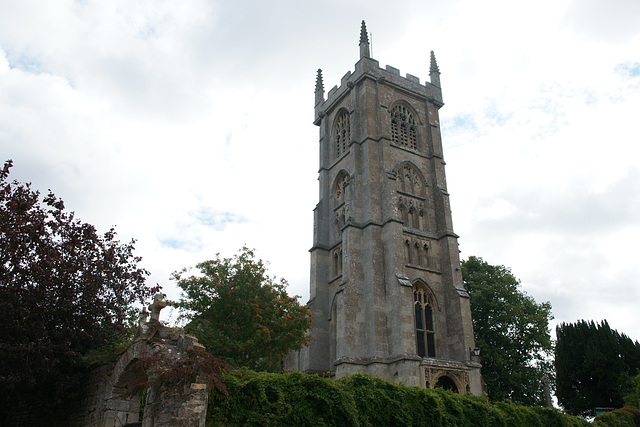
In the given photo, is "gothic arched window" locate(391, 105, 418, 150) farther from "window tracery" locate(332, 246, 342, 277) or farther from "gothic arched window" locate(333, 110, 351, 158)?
"window tracery" locate(332, 246, 342, 277)

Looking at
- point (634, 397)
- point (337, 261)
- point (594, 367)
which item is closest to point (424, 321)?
point (337, 261)

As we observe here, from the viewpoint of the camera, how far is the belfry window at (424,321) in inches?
1090

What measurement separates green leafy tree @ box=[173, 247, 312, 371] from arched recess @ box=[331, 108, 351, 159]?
609 inches

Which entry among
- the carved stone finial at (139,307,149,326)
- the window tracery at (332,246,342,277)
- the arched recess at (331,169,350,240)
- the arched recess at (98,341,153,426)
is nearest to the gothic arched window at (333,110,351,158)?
the arched recess at (331,169,350,240)

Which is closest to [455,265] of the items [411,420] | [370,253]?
[370,253]

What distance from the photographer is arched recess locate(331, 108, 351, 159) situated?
113 feet

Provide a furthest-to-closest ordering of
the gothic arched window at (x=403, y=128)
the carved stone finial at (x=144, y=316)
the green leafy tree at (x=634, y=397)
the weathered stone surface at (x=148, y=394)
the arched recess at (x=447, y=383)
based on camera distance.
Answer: the gothic arched window at (x=403, y=128), the green leafy tree at (x=634, y=397), the arched recess at (x=447, y=383), the carved stone finial at (x=144, y=316), the weathered stone surface at (x=148, y=394)

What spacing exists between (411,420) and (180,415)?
20.1 ft

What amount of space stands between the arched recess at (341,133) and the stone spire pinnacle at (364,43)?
3.90m

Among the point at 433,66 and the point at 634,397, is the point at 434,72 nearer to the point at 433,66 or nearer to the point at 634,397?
the point at 433,66

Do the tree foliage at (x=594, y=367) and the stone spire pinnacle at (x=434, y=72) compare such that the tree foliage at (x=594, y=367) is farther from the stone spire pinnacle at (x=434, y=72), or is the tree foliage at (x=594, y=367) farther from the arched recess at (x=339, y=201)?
the stone spire pinnacle at (x=434, y=72)

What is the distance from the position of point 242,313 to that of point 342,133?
18.9 m

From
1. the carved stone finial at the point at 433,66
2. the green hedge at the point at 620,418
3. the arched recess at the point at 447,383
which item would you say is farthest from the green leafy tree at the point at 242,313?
the carved stone finial at the point at 433,66

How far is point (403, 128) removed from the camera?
34.0 metres
